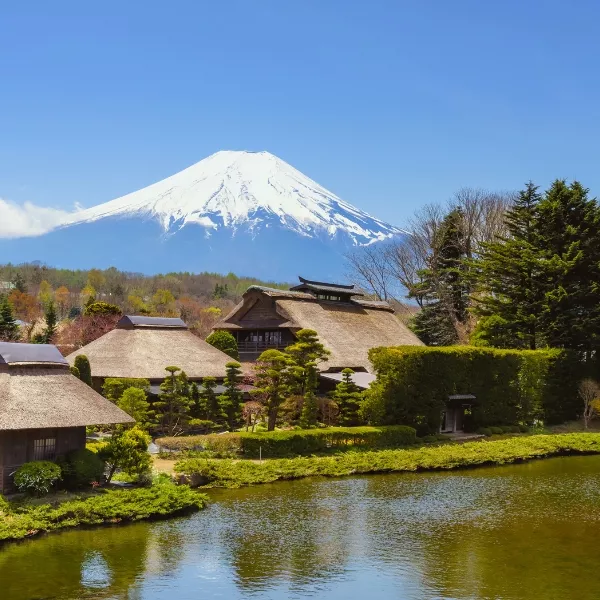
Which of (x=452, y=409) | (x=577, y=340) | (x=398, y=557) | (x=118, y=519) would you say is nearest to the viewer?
(x=398, y=557)

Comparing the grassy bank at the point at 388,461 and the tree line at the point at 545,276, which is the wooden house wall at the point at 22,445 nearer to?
the grassy bank at the point at 388,461

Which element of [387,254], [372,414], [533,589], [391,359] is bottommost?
[533,589]

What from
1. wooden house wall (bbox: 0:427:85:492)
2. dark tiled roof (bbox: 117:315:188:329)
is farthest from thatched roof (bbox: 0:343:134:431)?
dark tiled roof (bbox: 117:315:188:329)

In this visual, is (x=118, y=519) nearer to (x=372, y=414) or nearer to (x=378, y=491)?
(x=378, y=491)

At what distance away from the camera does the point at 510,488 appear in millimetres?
26422

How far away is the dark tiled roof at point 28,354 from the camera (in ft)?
74.3

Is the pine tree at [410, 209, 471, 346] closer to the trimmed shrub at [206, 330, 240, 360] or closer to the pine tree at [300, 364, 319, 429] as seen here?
the trimmed shrub at [206, 330, 240, 360]

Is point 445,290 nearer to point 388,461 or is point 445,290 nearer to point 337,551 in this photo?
point 388,461

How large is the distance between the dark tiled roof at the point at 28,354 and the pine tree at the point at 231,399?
44.2 feet

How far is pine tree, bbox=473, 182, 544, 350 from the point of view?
47.5 meters

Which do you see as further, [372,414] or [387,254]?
[387,254]

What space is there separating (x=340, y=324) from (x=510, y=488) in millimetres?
22630

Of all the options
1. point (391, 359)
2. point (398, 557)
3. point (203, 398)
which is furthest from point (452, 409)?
point (398, 557)

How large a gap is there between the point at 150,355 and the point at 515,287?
76.3ft
